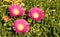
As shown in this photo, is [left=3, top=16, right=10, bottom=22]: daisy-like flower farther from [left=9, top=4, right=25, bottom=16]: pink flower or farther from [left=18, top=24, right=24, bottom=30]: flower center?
[left=18, top=24, right=24, bottom=30]: flower center

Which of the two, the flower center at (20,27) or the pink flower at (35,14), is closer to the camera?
the flower center at (20,27)

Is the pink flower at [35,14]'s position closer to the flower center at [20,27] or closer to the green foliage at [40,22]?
the green foliage at [40,22]

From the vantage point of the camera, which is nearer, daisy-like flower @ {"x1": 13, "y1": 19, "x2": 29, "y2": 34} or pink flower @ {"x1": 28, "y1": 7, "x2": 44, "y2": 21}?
daisy-like flower @ {"x1": 13, "y1": 19, "x2": 29, "y2": 34}

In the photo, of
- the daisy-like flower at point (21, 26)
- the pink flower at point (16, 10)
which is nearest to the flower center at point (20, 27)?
→ the daisy-like flower at point (21, 26)

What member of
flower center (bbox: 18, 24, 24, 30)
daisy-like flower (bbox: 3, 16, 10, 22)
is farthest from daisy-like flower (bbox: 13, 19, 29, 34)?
daisy-like flower (bbox: 3, 16, 10, 22)

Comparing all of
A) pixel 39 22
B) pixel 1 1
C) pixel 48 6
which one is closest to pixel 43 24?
pixel 39 22

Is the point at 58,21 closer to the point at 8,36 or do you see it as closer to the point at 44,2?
the point at 44,2
